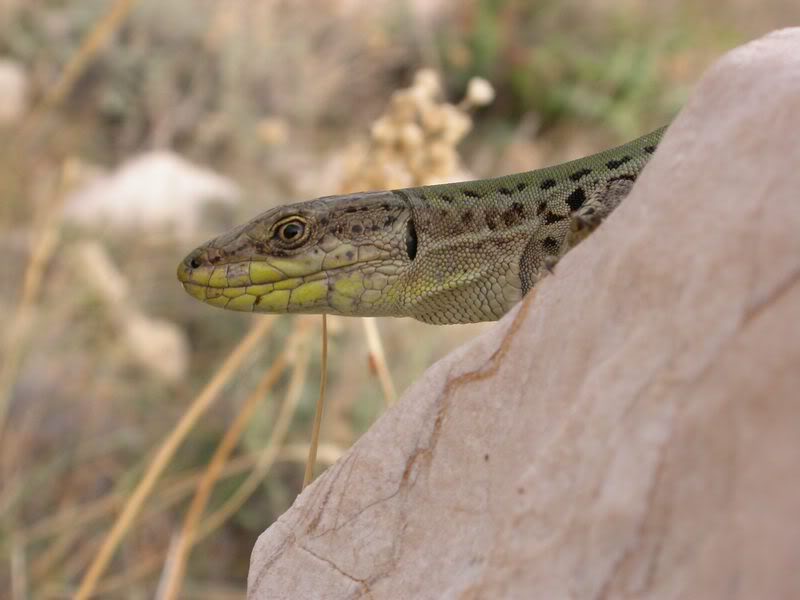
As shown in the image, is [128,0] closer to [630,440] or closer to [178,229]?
[630,440]

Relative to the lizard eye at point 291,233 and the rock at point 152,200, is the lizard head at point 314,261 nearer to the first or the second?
the lizard eye at point 291,233

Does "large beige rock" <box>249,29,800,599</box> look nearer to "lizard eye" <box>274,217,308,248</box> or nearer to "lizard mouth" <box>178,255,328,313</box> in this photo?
"lizard mouth" <box>178,255,328,313</box>

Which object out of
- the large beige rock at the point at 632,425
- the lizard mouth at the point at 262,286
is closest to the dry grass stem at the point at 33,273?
the lizard mouth at the point at 262,286

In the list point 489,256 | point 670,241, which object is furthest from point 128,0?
point 670,241

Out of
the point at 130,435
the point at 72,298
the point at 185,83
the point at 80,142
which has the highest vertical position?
the point at 185,83

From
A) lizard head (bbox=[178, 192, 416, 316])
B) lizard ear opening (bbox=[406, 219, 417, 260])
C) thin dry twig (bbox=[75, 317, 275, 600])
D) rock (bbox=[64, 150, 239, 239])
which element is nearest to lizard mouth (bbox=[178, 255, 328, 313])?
lizard head (bbox=[178, 192, 416, 316])

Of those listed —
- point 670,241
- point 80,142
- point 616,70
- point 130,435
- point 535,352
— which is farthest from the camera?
point 616,70

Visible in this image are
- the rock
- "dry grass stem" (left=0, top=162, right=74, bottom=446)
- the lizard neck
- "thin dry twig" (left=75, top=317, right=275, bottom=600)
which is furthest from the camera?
the rock

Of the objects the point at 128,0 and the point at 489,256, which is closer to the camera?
the point at 489,256
